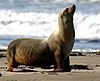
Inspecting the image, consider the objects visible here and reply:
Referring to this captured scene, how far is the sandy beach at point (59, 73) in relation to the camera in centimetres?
800

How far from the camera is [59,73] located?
8914 millimetres

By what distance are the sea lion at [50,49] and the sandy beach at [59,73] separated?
0.17 metres

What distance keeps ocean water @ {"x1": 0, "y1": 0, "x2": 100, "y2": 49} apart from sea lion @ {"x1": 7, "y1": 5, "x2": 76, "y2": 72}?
711 cm

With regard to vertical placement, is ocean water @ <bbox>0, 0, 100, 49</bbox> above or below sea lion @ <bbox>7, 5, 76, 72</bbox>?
above

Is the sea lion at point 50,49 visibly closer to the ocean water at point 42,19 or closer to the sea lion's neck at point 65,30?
the sea lion's neck at point 65,30

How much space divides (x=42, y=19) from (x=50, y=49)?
14372 millimetres

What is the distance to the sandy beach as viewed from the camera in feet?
26.2

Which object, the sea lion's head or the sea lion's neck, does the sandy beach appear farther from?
the sea lion's head

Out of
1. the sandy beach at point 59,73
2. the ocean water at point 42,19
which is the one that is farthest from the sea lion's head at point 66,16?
the ocean water at point 42,19

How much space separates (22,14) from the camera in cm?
2639

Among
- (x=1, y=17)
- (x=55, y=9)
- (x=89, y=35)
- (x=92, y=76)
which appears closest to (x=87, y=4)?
(x=55, y=9)

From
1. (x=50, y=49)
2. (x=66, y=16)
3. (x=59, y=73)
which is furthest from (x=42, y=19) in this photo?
(x=59, y=73)

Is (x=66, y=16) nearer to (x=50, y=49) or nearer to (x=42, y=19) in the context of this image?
(x=50, y=49)

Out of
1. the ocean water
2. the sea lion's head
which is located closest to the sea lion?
the sea lion's head
